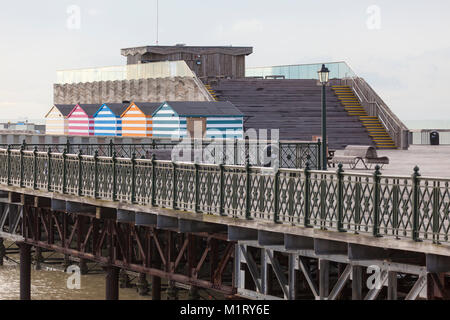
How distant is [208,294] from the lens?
3403 centimetres

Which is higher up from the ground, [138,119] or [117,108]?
[117,108]

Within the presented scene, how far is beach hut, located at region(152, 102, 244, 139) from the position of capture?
47.8m

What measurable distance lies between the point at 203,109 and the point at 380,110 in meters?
14.4

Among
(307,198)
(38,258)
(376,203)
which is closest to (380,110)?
(38,258)

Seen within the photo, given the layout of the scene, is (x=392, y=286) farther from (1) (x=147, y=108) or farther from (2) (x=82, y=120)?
(2) (x=82, y=120)

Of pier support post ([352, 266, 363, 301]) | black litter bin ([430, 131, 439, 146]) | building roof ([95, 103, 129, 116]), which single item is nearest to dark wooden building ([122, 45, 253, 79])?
building roof ([95, 103, 129, 116])

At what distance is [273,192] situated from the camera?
19.8m

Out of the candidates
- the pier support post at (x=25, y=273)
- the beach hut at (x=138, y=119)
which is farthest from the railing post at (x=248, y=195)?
the beach hut at (x=138, y=119)

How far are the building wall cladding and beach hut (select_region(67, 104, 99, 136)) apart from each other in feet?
20.3

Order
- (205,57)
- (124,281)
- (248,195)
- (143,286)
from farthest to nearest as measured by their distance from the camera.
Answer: (205,57)
(124,281)
(143,286)
(248,195)

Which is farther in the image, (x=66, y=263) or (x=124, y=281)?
(x=66, y=263)

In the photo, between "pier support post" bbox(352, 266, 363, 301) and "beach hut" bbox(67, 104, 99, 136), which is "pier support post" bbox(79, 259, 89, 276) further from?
"beach hut" bbox(67, 104, 99, 136)
